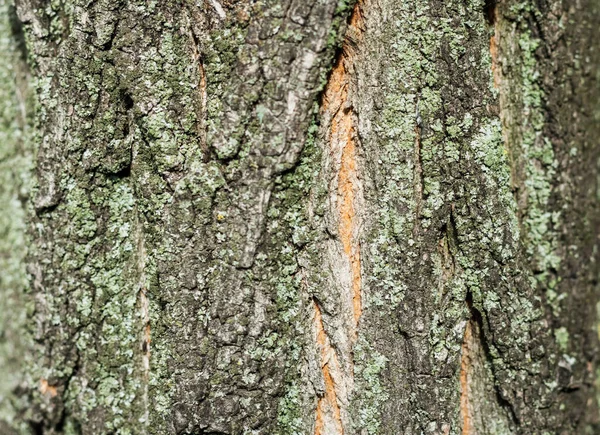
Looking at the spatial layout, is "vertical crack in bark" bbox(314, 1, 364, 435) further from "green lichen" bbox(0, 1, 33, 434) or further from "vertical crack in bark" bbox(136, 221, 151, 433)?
"green lichen" bbox(0, 1, 33, 434)

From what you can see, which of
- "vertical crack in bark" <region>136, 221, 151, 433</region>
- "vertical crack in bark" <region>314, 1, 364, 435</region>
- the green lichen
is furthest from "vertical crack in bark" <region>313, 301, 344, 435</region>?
the green lichen

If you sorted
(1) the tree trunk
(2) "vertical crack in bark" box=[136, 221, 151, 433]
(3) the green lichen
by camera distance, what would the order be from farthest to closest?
(3) the green lichen
(2) "vertical crack in bark" box=[136, 221, 151, 433]
(1) the tree trunk

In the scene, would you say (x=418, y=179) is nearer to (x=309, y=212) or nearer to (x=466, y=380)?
(x=309, y=212)

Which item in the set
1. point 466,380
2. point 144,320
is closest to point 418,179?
point 466,380

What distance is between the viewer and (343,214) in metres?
1.35

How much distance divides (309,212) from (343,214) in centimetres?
8

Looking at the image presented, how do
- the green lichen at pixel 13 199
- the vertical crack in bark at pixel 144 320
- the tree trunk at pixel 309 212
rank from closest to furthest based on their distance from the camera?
the tree trunk at pixel 309 212, the vertical crack in bark at pixel 144 320, the green lichen at pixel 13 199

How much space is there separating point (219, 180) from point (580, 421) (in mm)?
1082

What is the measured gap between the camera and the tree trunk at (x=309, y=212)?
1.29 m

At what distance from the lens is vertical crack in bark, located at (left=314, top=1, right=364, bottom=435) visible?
131 cm

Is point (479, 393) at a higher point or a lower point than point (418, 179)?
lower

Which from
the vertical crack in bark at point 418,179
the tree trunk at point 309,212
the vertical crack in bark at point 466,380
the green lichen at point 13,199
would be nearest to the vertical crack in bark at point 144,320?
the tree trunk at point 309,212

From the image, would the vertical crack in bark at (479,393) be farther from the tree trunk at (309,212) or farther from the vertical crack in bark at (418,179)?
the vertical crack in bark at (418,179)

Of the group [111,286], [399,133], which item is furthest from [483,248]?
[111,286]
